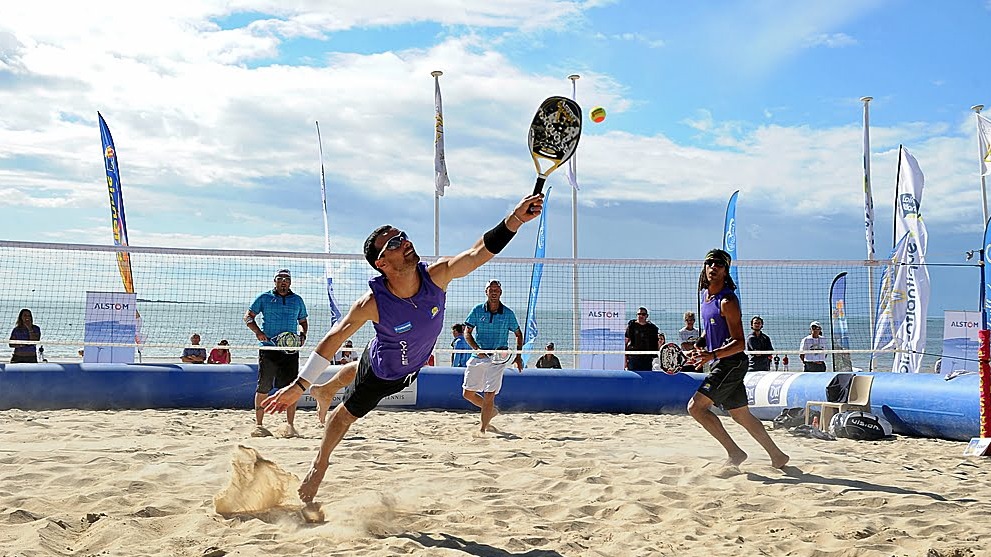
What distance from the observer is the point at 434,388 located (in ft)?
30.5

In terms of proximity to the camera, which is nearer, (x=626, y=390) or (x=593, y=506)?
(x=593, y=506)

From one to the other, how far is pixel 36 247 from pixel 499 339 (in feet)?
16.8

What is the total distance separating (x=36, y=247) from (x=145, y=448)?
4102 mm

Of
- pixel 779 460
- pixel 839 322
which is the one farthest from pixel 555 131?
pixel 839 322

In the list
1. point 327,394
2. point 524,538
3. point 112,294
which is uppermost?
point 112,294

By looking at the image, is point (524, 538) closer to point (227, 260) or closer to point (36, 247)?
point (227, 260)

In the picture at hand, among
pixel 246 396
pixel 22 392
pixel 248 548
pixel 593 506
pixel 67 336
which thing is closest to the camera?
pixel 248 548

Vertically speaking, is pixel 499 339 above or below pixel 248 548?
above

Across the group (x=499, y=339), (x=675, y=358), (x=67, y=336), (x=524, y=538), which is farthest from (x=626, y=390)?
(x=67, y=336)

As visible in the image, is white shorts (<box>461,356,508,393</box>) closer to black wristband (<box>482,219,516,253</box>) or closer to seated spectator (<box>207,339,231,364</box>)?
black wristband (<box>482,219,516,253</box>)

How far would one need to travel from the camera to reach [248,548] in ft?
11.0

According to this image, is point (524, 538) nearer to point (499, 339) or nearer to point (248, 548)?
point (248, 548)

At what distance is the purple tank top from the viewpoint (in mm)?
5246

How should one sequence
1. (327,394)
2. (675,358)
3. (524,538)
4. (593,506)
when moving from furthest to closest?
(675,358) < (327,394) < (593,506) < (524,538)
